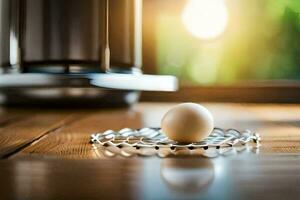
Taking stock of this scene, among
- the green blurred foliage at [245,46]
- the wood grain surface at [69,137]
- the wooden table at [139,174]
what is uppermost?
the green blurred foliage at [245,46]

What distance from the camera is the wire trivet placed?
398 millimetres

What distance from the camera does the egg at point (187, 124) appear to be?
0.43 metres

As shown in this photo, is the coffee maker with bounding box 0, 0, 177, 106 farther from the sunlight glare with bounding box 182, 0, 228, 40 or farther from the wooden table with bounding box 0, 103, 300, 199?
the wooden table with bounding box 0, 103, 300, 199

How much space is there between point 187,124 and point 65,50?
0.53 m

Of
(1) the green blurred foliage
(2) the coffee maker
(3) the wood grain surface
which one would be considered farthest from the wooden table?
(1) the green blurred foliage

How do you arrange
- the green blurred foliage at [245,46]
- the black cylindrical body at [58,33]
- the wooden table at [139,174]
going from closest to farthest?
the wooden table at [139,174]
the black cylindrical body at [58,33]
the green blurred foliage at [245,46]

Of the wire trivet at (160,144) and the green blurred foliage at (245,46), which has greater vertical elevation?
the green blurred foliage at (245,46)

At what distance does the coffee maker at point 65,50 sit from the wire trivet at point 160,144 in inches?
17.6

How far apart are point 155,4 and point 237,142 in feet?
2.99

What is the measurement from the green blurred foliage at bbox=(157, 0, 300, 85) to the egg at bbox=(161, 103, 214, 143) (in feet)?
2.85

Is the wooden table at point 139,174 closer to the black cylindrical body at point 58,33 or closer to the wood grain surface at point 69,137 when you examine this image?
the wood grain surface at point 69,137

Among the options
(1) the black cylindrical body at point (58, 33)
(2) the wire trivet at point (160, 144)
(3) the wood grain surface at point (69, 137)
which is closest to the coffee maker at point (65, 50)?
(1) the black cylindrical body at point (58, 33)

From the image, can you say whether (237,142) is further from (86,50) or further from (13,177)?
(86,50)

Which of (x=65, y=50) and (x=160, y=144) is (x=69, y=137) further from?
(x=65, y=50)
